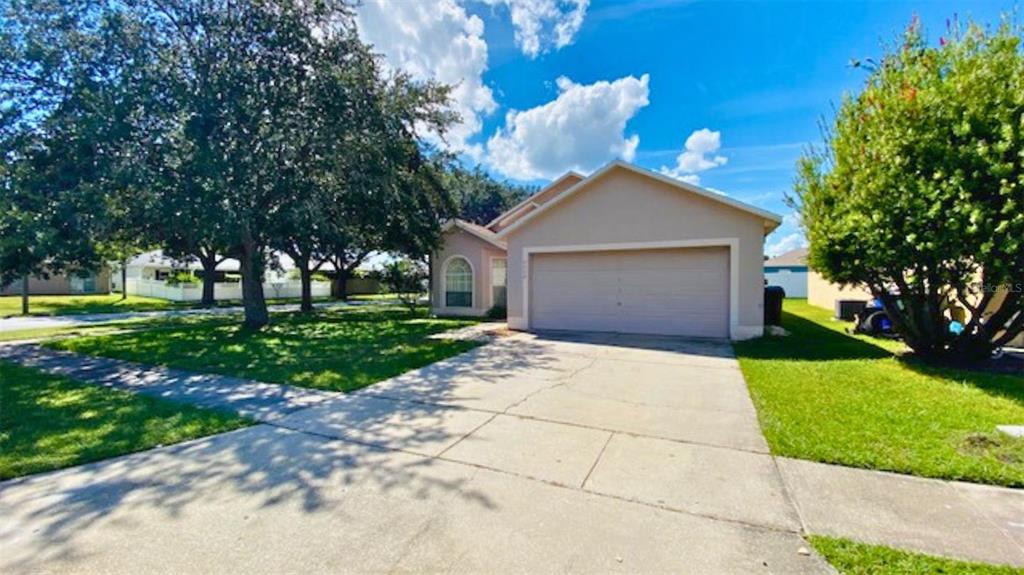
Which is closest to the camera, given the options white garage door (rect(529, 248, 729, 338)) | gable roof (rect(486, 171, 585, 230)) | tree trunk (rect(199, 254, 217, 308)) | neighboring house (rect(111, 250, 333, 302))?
white garage door (rect(529, 248, 729, 338))

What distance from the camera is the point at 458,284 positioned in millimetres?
17453

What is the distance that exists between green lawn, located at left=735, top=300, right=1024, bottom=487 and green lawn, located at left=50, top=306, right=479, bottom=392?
5.80 m

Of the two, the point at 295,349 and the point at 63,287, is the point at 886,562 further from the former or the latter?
the point at 63,287

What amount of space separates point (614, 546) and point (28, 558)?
11.8ft

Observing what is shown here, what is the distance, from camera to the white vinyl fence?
28.0 m

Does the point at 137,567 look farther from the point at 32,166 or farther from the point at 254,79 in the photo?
the point at 32,166

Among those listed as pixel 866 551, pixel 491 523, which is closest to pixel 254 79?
pixel 491 523

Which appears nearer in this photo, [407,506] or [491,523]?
[491,523]

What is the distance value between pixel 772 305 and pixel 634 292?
449cm

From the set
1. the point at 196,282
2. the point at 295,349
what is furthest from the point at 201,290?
the point at 295,349

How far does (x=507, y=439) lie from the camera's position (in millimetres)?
4453

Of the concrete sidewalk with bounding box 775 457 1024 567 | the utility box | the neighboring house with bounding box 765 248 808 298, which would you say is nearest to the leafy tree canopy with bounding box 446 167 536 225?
the neighboring house with bounding box 765 248 808 298

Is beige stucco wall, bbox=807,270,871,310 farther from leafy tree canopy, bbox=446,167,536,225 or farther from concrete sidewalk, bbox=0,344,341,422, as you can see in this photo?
leafy tree canopy, bbox=446,167,536,225

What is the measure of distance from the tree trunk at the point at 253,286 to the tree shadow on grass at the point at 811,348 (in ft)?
44.8
